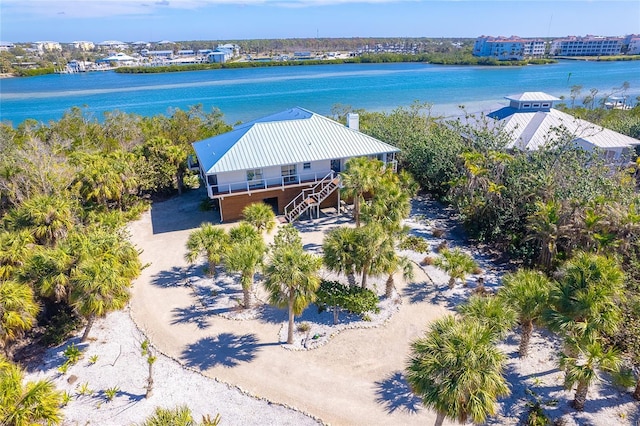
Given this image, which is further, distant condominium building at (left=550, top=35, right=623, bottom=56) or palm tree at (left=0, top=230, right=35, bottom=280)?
distant condominium building at (left=550, top=35, right=623, bottom=56)

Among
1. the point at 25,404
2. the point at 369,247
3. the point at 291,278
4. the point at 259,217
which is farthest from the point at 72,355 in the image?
the point at 369,247

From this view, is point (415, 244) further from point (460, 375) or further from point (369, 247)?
point (460, 375)

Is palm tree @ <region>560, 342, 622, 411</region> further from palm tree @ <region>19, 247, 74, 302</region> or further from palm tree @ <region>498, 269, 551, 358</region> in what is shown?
palm tree @ <region>19, 247, 74, 302</region>

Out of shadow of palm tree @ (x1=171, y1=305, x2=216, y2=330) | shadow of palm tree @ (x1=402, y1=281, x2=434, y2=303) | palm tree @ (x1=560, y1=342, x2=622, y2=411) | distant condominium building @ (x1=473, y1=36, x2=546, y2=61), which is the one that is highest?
distant condominium building @ (x1=473, y1=36, x2=546, y2=61)

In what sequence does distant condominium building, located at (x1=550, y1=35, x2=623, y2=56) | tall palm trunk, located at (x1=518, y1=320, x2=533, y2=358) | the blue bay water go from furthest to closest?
distant condominium building, located at (x1=550, y1=35, x2=623, y2=56) → the blue bay water → tall palm trunk, located at (x1=518, y1=320, x2=533, y2=358)

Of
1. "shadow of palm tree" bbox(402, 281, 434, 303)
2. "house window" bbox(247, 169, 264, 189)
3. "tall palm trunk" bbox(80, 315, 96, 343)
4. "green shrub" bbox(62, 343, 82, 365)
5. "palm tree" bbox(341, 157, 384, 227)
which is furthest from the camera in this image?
"house window" bbox(247, 169, 264, 189)

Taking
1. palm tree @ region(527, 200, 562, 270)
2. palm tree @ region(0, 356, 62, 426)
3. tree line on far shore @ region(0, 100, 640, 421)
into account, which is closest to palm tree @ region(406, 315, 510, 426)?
tree line on far shore @ region(0, 100, 640, 421)

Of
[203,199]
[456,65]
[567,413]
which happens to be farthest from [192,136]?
[456,65]
